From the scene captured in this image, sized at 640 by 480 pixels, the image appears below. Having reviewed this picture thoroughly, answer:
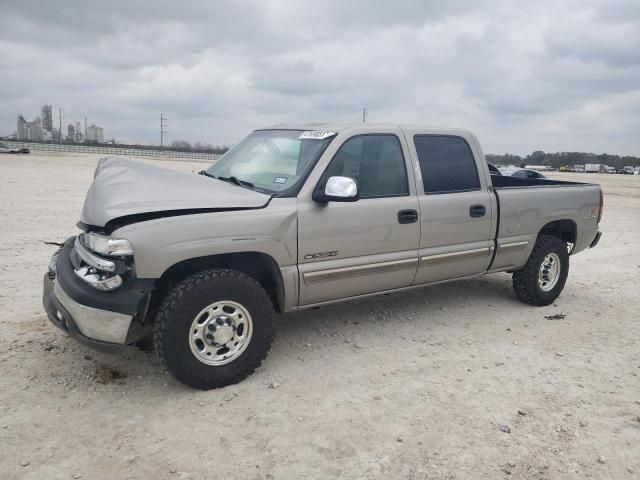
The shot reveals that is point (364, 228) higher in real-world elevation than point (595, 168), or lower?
lower

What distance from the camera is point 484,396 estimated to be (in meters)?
3.56

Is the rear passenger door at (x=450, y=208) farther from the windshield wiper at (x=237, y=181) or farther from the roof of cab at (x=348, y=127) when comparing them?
the windshield wiper at (x=237, y=181)

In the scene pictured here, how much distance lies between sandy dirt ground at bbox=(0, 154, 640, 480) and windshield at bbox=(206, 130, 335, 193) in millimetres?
1421

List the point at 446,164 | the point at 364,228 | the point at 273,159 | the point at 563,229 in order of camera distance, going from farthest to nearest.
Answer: the point at 563,229
the point at 446,164
the point at 273,159
the point at 364,228

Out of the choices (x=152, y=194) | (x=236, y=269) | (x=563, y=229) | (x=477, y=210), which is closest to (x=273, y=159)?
(x=236, y=269)

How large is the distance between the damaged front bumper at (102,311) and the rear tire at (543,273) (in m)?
4.04

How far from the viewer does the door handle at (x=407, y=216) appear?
14.0 feet

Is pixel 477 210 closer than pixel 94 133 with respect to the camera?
Yes

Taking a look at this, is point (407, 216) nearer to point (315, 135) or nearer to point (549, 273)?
point (315, 135)

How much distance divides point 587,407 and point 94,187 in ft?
12.5

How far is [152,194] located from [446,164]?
2.72 m

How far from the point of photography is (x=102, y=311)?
3133 mm

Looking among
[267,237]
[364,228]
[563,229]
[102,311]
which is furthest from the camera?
[563,229]

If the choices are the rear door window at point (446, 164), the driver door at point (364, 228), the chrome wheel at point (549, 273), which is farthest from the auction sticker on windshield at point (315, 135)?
the chrome wheel at point (549, 273)
